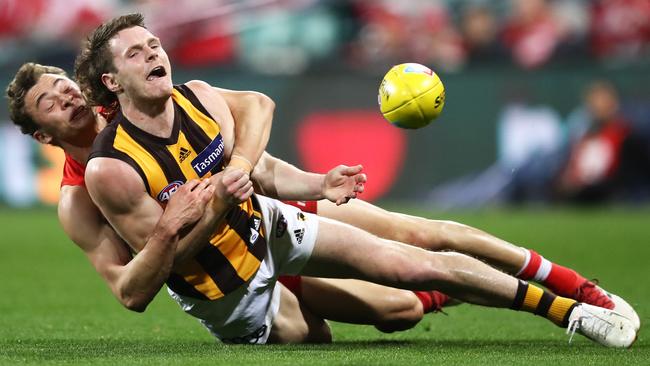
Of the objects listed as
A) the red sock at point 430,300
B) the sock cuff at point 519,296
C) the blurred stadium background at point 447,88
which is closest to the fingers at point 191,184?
the sock cuff at point 519,296

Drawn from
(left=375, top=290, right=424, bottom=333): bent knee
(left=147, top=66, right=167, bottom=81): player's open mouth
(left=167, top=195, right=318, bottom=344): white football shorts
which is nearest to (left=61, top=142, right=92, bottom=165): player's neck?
(left=147, top=66, right=167, bottom=81): player's open mouth

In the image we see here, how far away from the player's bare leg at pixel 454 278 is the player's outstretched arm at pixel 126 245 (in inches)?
34.4

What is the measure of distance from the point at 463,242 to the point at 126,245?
6.82 ft

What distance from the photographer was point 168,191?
18.9ft

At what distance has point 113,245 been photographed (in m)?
5.95

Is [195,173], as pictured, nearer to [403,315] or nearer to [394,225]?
[394,225]

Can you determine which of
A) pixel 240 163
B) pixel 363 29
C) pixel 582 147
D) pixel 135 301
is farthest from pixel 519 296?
pixel 363 29

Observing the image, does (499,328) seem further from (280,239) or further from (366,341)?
(280,239)

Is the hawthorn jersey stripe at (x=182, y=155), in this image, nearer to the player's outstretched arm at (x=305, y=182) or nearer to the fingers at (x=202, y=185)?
the fingers at (x=202, y=185)

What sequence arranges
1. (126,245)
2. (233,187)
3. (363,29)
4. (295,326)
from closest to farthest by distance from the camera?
(233,187) → (126,245) → (295,326) → (363,29)

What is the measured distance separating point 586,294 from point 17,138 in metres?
11.3

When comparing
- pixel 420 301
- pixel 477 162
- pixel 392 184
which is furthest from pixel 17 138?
pixel 420 301

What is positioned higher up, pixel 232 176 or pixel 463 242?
pixel 232 176

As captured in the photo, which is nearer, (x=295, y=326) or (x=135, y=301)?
(x=135, y=301)
